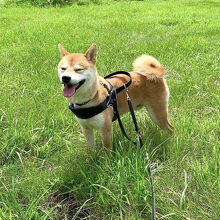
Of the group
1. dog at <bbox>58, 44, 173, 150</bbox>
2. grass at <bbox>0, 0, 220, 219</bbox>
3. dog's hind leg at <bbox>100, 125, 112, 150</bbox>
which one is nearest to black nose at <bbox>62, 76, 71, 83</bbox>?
dog at <bbox>58, 44, 173, 150</bbox>

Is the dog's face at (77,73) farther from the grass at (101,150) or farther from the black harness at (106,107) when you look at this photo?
the grass at (101,150)

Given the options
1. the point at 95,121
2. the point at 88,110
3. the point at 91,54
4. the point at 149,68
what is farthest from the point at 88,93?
the point at 149,68

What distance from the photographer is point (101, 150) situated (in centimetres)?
230

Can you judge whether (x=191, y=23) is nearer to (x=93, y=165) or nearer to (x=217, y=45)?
(x=217, y=45)

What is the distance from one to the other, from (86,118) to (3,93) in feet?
4.82

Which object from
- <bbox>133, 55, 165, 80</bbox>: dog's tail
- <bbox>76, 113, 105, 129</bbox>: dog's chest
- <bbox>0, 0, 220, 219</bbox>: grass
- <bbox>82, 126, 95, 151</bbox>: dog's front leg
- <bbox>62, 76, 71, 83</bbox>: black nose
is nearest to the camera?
<bbox>0, 0, 220, 219</bbox>: grass

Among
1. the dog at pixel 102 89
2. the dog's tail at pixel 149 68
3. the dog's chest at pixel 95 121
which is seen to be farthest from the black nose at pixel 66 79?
the dog's tail at pixel 149 68

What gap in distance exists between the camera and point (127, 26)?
7.00 meters

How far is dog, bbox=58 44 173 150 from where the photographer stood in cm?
200

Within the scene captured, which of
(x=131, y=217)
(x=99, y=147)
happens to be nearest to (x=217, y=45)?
Answer: (x=99, y=147)

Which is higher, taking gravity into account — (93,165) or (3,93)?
(3,93)

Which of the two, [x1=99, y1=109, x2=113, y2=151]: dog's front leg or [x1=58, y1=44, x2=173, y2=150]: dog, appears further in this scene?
[x1=99, y1=109, x2=113, y2=151]: dog's front leg

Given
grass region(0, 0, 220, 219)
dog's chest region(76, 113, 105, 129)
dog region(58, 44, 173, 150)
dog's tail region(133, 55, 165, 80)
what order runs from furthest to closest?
dog's tail region(133, 55, 165, 80) < dog's chest region(76, 113, 105, 129) < dog region(58, 44, 173, 150) < grass region(0, 0, 220, 219)

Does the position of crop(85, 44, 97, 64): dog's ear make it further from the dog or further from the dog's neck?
the dog's neck
